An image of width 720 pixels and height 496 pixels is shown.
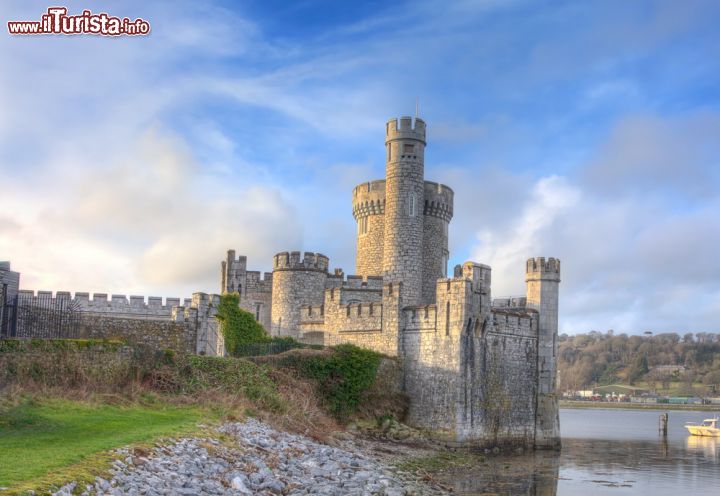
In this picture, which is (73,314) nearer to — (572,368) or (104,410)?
(104,410)

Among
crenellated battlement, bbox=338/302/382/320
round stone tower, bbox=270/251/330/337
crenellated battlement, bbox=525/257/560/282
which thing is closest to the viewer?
crenellated battlement, bbox=338/302/382/320

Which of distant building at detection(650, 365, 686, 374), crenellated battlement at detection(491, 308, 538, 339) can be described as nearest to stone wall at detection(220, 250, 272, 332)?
crenellated battlement at detection(491, 308, 538, 339)

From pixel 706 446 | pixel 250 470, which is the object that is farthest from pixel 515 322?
pixel 250 470

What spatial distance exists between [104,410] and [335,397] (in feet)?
43.7

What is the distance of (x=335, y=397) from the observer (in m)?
32.4

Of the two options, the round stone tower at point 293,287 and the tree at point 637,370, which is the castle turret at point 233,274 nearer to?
the round stone tower at point 293,287

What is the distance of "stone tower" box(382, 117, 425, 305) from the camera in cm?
4138

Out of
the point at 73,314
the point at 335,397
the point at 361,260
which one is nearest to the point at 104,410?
the point at 73,314

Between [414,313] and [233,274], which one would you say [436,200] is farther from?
[233,274]

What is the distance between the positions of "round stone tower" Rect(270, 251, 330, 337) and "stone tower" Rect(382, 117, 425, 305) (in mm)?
4057

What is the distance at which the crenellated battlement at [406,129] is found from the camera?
136ft

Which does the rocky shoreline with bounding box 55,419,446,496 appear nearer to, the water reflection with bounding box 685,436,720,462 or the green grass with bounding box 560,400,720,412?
the water reflection with bounding box 685,436,720,462

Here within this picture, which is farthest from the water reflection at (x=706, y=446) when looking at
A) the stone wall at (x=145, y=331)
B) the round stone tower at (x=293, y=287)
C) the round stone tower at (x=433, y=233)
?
the stone wall at (x=145, y=331)

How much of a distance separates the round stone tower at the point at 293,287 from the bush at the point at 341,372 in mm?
9210
